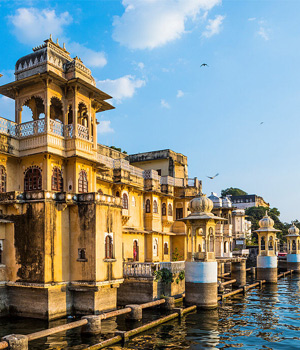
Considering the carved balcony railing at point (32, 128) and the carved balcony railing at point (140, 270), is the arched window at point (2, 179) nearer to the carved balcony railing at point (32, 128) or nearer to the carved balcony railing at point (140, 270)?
the carved balcony railing at point (32, 128)

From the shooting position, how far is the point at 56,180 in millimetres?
21594

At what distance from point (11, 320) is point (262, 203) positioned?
331 feet

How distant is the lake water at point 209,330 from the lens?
15.4 meters

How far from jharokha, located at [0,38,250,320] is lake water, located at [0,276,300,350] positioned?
129 centimetres

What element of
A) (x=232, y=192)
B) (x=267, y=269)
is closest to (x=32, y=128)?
(x=267, y=269)

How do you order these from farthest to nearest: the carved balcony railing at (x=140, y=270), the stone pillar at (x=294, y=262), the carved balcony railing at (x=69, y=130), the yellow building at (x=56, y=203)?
the stone pillar at (x=294, y=262) → the carved balcony railing at (x=69, y=130) → the carved balcony railing at (x=140, y=270) → the yellow building at (x=56, y=203)

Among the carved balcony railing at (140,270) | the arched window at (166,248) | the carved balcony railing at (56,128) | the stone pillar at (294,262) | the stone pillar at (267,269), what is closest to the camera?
the carved balcony railing at (56,128)

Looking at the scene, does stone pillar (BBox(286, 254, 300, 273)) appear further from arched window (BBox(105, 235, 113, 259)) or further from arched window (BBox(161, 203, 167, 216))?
arched window (BBox(105, 235, 113, 259))

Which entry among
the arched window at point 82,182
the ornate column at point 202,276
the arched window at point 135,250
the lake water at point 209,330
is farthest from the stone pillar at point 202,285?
the arched window at point 135,250

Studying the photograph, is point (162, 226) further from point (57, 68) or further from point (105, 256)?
point (57, 68)

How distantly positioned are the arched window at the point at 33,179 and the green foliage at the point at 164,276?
26.4ft

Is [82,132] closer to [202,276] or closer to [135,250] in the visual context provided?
Result: [202,276]

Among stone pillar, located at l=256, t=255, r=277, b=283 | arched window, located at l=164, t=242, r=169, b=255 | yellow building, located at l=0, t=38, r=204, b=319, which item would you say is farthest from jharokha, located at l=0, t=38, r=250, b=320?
stone pillar, located at l=256, t=255, r=277, b=283

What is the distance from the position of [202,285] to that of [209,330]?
3.65 meters
